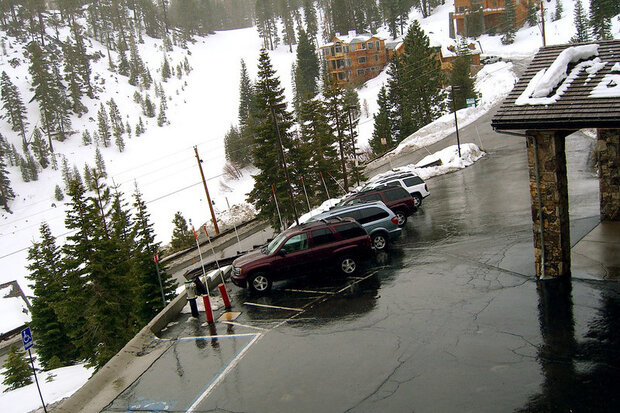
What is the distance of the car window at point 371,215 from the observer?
62.5 feet

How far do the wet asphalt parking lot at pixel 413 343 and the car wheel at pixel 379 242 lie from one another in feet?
1.87

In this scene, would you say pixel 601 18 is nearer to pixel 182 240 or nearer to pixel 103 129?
pixel 182 240

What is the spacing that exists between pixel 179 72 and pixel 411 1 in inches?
2672

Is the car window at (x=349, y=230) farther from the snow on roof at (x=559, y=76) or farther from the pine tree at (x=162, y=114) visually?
the pine tree at (x=162, y=114)

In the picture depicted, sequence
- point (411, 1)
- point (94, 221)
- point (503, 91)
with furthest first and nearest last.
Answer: point (411, 1) < point (503, 91) < point (94, 221)

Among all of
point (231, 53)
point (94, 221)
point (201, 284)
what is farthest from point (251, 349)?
point (231, 53)

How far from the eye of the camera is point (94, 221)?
26391 millimetres

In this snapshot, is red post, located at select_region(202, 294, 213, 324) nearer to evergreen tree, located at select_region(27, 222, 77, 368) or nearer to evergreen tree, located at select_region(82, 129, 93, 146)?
evergreen tree, located at select_region(27, 222, 77, 368)

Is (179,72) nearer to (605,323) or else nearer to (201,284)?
(201,284)

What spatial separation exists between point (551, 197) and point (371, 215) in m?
7.71

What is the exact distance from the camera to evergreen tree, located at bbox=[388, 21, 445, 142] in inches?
2378

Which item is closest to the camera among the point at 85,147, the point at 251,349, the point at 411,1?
the point at 251,349

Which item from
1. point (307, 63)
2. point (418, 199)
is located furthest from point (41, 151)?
point (418, 199)

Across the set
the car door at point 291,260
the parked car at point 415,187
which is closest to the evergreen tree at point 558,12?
the parked car at point 415,187
